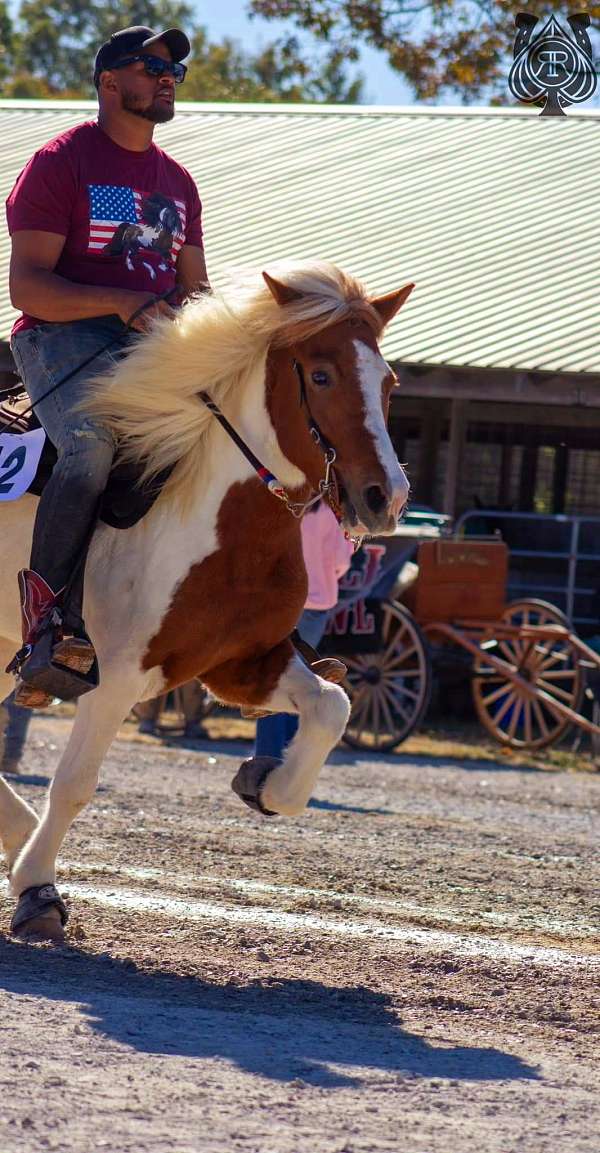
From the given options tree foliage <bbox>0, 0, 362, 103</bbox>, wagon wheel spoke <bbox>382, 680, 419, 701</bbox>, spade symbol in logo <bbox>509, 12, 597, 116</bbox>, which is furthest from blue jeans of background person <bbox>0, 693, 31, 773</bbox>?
tree foliage <bbox>0, 0, 362, 103</bbox>

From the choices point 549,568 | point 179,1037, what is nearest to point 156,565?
point 179,1037

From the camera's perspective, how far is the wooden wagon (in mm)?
12586

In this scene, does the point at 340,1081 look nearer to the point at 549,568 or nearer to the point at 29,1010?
Result: the point at 29,1010

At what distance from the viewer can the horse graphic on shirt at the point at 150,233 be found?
17.5 feet

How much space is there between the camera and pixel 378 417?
4.57 m

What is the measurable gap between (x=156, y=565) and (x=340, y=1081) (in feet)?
6.04

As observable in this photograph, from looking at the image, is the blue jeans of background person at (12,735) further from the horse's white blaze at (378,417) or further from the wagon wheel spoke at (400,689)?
the horse's white blaze at (378,417)

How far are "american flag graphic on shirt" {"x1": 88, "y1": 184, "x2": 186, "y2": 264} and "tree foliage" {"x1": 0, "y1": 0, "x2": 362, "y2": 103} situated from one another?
30.8m

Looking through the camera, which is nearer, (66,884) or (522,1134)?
(522,1134)

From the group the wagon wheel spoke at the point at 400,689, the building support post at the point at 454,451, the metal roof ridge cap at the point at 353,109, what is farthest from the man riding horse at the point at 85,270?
the metal roof ridge cap at the point at 353,109

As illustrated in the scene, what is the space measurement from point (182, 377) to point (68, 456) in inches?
17.4

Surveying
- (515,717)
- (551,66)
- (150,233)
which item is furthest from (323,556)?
(551,66)

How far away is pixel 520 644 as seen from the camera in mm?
12961

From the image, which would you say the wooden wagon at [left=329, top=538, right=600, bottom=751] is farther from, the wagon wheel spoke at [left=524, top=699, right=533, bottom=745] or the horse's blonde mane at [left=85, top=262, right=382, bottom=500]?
the horse's blonde mane at [left=85, top=262, right=382, bottom=500]
